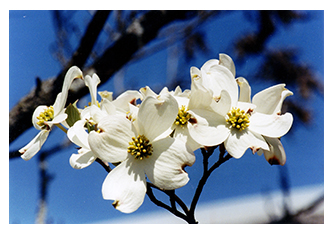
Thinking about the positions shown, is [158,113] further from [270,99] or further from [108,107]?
[270,99]

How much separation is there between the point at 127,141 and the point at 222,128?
0.49 feet

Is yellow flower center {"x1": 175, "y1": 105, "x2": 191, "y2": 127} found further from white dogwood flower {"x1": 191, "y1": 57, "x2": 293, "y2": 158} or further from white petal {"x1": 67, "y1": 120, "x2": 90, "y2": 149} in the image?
white petal {"x1": 67, "y1": 120, "x2": 90, "y2": 149}

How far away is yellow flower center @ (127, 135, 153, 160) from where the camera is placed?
40 cm

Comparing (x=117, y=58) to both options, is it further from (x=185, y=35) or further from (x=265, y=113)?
(x=265, y=113)

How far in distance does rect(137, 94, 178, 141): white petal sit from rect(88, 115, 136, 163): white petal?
0.08 feet

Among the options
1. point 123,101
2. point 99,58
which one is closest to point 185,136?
point 123,101

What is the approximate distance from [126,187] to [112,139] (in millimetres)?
70

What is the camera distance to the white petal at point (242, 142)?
41 cm

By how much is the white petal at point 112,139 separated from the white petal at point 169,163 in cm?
4

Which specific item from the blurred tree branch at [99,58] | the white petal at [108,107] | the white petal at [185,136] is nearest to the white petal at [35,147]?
the white petal at [108,107]

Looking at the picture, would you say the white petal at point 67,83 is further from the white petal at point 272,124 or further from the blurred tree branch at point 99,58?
the blurred tree branch at point 99,58

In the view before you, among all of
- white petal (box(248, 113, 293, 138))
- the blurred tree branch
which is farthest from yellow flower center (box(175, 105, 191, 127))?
the blurred tree branch

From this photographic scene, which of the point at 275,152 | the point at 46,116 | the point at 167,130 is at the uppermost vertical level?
the point at 46,116

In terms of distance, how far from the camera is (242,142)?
42 centimetres
